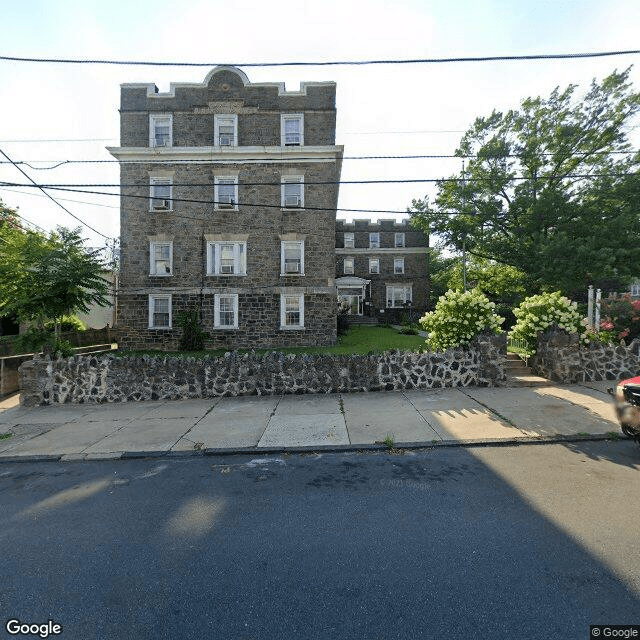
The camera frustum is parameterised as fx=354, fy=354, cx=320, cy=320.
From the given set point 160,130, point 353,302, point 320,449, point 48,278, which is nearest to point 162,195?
point 160,130

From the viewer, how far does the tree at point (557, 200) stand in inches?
768

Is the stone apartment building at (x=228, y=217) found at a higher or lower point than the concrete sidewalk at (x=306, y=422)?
higher

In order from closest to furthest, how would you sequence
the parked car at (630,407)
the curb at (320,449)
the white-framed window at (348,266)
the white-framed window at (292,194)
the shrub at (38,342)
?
the parked car at (630,407), the curb at (320,449), the shrub at (38,342), the white-framed window at (292,194), the white-framed window at (348,266)

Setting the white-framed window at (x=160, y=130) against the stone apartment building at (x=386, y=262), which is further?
the stone apartment building at (x=386, y=262)

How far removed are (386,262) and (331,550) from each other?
37639 mm

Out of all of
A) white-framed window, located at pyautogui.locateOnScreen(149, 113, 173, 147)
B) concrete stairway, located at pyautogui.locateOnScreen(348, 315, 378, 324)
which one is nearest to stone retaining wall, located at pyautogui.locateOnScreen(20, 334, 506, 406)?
white-framed window, located at pyautogui.locateOnScreen(149, 113, 173, 147)

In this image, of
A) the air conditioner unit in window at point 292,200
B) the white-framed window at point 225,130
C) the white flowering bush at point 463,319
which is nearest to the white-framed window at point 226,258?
the air conditioner unit in window at point 292,200

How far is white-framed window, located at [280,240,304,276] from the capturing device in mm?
19984

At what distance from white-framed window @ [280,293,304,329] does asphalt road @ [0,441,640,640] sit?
14910mm

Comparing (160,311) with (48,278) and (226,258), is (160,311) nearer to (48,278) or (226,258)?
(226,258)

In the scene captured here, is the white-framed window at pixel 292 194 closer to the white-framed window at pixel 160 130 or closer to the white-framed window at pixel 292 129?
the white-framed window at pixel 292 129

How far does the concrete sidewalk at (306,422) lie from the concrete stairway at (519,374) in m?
0.29

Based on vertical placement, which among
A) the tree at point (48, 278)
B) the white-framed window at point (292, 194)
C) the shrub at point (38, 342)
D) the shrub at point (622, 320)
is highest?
the white-framed window at point (292, 194)

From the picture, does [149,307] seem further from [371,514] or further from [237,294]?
[371,514]
